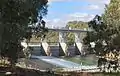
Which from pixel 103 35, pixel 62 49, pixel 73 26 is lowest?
pixel 103 35

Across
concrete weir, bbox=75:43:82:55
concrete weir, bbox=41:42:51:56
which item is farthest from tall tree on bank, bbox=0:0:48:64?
concrete weir, bbox=75:43:82:55

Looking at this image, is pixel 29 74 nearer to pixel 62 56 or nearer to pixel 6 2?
pixel 6 2

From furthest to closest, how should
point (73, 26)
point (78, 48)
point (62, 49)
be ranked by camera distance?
point (73, 26), point (78, 48), point (62, 49)

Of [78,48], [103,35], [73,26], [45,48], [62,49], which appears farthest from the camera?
[73,26]

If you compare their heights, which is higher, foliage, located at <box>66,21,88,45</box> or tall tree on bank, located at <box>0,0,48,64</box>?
foliage, located at <box>66,21,88,45</box>

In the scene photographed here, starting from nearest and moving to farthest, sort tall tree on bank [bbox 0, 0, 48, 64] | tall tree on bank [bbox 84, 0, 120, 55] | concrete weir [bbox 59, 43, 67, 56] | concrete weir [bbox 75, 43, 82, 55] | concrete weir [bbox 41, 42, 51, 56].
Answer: tall tree on bank [bbox 0, 0, 48, 64], tall tree on bank [bbox 84, 0, 120, 55], concrete weir [bbox 41, 42, 51, 56], concrete weir [bbox 59, 43, 67, 56], concrete weir [bbox 75, 43, 82, 55]

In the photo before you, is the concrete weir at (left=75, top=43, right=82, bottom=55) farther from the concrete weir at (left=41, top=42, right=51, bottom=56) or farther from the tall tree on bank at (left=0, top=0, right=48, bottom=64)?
the tall tree on bank at (left=0, top=0, right=48, bottom=64)

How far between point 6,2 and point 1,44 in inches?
85.7

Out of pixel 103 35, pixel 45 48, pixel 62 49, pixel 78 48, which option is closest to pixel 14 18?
pixel 103 35

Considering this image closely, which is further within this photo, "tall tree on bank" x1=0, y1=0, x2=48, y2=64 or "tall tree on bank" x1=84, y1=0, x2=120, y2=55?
"tall tree on bank" x1=84, y1=0, x2=120, y2=55

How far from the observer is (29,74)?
86.0 ft

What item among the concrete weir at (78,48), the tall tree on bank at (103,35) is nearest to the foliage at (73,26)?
the concrete weir at (78,48)

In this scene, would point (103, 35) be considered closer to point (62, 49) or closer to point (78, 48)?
point (62, 49)


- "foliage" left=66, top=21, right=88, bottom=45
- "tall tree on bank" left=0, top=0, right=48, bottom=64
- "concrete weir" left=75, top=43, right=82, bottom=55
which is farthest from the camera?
"foliage" left=66, top=21, right=88, bottom=45
